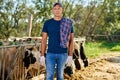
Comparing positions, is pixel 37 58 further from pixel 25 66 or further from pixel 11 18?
pixel 11 18

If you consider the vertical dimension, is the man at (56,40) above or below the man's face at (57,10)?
below

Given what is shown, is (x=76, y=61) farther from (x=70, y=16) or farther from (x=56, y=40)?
(x=70, y=16)

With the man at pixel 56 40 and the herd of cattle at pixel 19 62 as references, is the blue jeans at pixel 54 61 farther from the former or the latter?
the herd of cattle at pixel 19 62

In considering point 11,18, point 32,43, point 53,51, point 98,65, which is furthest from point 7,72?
point 11,18

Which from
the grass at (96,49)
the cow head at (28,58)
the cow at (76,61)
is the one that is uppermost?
the cow head at (28,58)

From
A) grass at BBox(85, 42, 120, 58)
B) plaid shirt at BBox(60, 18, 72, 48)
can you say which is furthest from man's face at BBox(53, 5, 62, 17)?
grass at BBox(85, 42, 120, 58)

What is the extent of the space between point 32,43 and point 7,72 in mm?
1061

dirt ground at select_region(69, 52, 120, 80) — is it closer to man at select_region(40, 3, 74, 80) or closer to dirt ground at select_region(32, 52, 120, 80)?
dirt ground at select_region(32, 52, 120, 80)

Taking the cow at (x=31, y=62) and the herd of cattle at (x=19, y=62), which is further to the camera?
→ the cow at (x=31, y=62)

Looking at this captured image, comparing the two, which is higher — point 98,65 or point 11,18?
point 11,18

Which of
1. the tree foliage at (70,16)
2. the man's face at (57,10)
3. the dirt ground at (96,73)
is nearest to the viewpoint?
the man's face at (57,10)

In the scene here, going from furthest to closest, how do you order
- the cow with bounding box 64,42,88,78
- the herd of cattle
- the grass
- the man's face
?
the grass < the cow with bounding box 64,42,88,78 < the herd of cattle < the man's face

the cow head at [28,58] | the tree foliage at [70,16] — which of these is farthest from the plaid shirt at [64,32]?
the tree foliage at [70,16]

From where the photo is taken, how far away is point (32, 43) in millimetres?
7223
